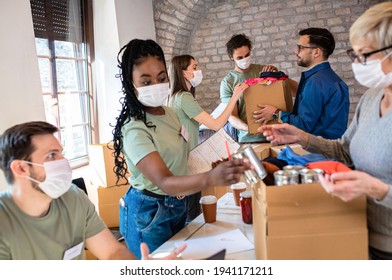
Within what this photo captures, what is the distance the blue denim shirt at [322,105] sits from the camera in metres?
1.98

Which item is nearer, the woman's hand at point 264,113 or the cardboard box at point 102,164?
the woman's hand at point 264,113

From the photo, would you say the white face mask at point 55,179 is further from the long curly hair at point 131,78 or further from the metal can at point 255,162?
the metal can at point 255,162

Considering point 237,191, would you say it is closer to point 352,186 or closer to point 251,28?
point 352,186

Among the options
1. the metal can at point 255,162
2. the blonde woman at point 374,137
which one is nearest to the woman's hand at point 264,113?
the blonde woman at point 374,137

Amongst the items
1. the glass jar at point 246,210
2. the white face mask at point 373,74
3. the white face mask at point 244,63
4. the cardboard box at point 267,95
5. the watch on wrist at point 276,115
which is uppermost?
the white face mask at point 244,63

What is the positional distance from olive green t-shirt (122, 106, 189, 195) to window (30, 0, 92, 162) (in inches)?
58.4

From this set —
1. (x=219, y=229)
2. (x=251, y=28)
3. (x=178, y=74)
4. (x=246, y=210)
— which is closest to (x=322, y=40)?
(x=178, y=74)

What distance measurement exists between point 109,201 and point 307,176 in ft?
6.99

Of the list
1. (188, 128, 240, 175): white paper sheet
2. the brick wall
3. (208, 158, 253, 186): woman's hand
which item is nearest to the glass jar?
(188, 128, 240, 175): white paper sheet

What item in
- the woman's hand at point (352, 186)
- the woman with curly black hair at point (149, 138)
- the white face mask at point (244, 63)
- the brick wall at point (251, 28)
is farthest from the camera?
the brick wall at point (251, 28)

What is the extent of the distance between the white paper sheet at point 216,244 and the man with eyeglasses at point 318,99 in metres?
0.90

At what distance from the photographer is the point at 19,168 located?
1.02 meters

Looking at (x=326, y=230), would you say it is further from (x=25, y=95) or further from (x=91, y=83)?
(x=91, y=83)

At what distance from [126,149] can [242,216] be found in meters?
0.51
